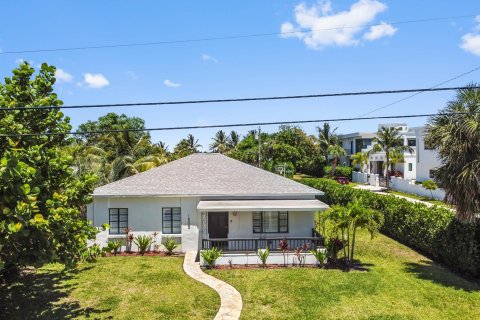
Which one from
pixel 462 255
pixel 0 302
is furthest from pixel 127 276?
pixel 462 255

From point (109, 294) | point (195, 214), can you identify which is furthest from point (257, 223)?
point (109, 294)

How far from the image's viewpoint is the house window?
71.1 ft

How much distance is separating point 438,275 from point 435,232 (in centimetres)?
281

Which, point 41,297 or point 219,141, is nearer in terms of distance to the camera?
point 41,297

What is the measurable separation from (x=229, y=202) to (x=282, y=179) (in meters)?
5.01

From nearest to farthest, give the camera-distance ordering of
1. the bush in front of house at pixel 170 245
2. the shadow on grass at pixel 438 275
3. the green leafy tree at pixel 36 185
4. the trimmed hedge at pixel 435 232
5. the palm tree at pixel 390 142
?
the green leafy tree at pixel 36 185 < the shadow on grass at pixel 438 275 < the trimmed hedge at pixel 435 232 < the bush in front of house at pixel 170 245 < the palm tree at pixel 390 142

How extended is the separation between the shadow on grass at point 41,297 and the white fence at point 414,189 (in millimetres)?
35978

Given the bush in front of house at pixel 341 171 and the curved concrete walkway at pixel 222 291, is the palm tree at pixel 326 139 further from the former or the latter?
the curved concrete walkway at pixel 222 291

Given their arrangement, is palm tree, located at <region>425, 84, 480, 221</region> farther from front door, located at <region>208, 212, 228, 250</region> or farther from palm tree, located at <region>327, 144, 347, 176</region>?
palm tree, located at <region>327, 144, 347, 176</region>

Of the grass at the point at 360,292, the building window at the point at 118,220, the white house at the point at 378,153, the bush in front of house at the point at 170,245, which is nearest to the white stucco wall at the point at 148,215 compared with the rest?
the building window at the point at 118,220

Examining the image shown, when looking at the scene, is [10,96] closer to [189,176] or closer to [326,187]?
[189,176]

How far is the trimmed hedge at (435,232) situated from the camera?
652 inches

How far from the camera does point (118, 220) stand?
2152 centimetres

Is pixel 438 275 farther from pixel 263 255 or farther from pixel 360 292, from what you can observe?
pixel 263 255
